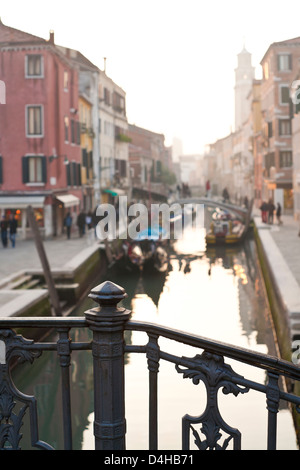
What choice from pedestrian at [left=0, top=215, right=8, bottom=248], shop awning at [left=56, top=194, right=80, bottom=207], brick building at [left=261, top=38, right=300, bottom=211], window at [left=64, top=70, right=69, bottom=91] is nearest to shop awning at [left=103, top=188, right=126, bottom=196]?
brick building at [left=261, top=38, right=300, bottom=211]

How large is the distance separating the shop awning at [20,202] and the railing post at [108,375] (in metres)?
19.7

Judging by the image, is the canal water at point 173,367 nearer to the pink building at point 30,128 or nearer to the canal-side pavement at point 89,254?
the canal-side pavement at point 89,254

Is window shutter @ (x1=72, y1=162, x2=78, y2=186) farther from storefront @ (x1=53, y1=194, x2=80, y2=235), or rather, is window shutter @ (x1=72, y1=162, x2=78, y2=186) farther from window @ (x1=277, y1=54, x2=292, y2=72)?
window @ (x1=277, y1=54, x2=292, y2=72)

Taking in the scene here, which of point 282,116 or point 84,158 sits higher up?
point 282,116

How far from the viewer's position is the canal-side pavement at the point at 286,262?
8877 mm

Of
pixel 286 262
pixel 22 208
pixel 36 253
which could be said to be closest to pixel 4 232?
pixel 36 253

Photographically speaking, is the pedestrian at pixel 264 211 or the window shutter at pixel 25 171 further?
the pedestrian at pixel 264 211

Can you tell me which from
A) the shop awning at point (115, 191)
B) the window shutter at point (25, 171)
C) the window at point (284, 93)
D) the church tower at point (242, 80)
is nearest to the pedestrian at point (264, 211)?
the window at point (284, 93)

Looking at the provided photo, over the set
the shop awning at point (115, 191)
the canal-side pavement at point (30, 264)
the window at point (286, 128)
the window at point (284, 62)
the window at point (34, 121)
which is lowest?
the canal-side pavement at point (30, 264)

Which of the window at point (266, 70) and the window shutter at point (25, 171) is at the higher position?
the window at point (266, 70)

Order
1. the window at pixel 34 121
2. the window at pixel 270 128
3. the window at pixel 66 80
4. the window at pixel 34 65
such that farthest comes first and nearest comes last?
1. the window at pixel 270 128
2. the window at pixel 66 80
3. the window at pixel 34 121
4. the window at pixel 34 65

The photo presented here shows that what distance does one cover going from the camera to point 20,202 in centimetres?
2173

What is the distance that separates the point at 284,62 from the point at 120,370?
3283 centimetres

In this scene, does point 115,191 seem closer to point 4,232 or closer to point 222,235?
point 222,235
